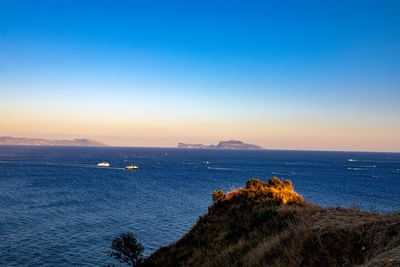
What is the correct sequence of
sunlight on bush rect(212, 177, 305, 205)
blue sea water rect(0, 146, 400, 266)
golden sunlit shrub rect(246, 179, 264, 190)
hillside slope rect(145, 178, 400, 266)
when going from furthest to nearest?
blue sea water rect(0, 146, 400, 266) < golden sunlit shrub rect(246, 179, 264, 190) < sunlight on bush rect(212, 177, 305, 205) < hillside slope rect(145, 178, 400, 266)

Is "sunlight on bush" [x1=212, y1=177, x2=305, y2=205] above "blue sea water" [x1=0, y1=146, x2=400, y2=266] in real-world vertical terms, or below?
above

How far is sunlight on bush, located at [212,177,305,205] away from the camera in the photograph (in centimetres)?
2180

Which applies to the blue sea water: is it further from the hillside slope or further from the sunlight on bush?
the hillside slope

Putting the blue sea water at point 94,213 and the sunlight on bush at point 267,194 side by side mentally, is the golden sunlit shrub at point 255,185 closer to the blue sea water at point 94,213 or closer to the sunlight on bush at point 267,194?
the sunlight on bush at point 267,194

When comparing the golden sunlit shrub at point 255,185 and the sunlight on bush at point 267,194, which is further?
the golden sunlit shrub at point 255,185

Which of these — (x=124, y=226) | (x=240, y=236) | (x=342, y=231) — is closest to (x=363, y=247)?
(x=342, y=231)

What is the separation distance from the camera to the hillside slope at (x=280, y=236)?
8977 mm

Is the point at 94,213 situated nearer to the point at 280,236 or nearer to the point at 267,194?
the point at 267,194

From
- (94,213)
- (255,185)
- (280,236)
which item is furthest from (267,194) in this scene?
(94,213)

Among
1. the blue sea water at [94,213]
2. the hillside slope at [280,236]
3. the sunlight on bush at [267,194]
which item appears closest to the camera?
the hillside slope at [280,236]

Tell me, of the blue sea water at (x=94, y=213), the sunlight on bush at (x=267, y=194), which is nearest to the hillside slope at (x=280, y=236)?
the sunlight on bush at (x=267, y=194)

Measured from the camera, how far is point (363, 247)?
8.90 metres

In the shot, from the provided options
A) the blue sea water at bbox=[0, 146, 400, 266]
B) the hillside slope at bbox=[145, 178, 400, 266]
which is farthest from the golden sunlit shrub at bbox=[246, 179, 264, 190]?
the blue sea water at bbox=[0, 146, 400, 266]

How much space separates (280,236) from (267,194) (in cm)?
1149
